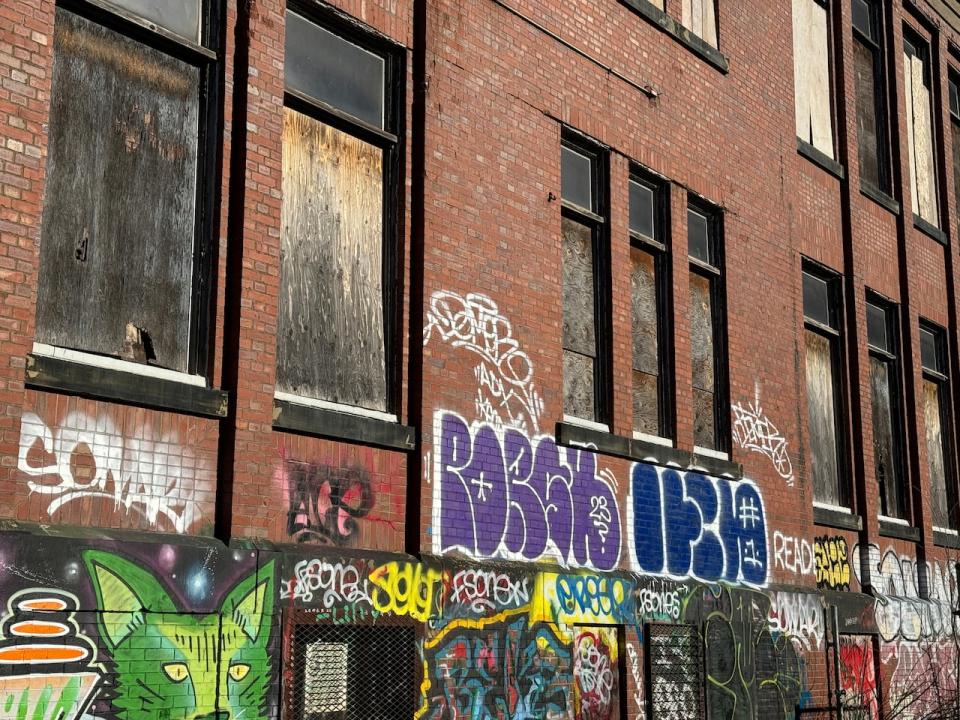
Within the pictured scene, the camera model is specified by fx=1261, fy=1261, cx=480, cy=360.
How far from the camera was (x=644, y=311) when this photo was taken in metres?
12.5

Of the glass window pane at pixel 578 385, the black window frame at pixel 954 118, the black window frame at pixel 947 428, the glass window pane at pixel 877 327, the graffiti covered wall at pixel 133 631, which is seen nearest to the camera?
the graffiti covered wall at pixel 133 631

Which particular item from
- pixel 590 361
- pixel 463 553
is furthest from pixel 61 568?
pixel 590 361

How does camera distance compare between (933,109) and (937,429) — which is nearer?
(937,429)

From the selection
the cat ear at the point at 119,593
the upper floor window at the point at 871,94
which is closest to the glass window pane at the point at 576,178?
the cat ear at the point at 119,593

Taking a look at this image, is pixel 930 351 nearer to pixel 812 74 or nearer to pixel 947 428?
pixel 947 428

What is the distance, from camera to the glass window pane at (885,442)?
16375 mm

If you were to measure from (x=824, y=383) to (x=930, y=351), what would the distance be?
3670 millimetres

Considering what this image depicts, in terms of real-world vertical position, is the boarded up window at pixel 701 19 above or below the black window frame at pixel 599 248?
above

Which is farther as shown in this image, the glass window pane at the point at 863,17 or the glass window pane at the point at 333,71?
the glass window pane at the point at 863,17

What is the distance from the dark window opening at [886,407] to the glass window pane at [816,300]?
1.05m

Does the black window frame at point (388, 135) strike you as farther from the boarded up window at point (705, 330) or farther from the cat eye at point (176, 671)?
the boarded up window at point (705, 330)

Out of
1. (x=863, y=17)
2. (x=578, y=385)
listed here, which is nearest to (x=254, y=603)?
(x=578, y=385)

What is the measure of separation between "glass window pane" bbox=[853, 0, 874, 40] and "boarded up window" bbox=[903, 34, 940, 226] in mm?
958

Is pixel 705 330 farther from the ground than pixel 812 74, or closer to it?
closer to it
